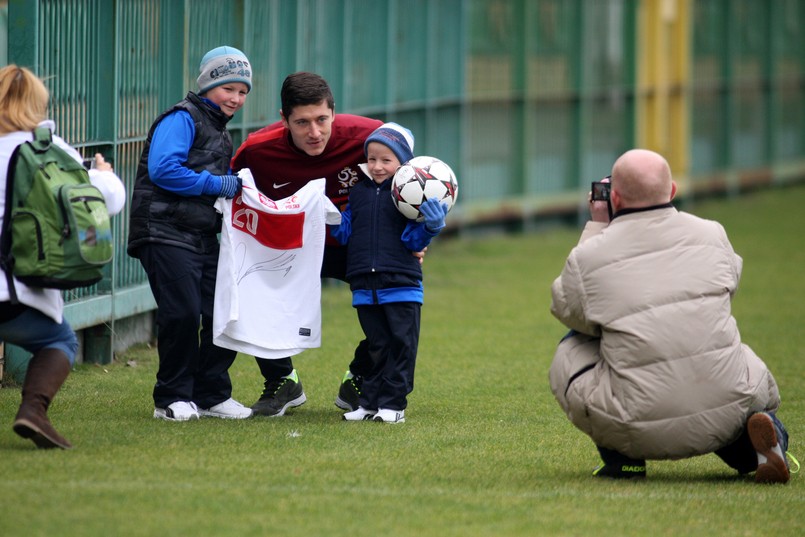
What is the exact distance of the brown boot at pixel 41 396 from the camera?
6035mm

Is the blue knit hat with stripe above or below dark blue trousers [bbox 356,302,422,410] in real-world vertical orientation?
above

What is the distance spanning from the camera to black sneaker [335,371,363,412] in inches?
305

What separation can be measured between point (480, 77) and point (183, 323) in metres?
12.4

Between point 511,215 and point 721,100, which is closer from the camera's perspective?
point 511,215

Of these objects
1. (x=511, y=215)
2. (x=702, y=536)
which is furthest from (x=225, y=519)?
(x=511, y=215)

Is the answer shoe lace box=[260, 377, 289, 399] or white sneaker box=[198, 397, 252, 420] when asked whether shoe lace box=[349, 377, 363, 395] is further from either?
white sneaker box=[198, 397, 252, 420]

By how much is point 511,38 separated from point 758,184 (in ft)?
29.9

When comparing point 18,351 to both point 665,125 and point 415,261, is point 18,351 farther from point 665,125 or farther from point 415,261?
point 665,125

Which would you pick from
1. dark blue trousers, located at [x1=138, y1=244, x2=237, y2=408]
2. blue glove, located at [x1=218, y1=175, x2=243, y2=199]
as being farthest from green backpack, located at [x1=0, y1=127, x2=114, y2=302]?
blue glove, located at [x1=218, y1=175, x2=243, y2=199]

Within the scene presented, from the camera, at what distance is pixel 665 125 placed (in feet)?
73.7

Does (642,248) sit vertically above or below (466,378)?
above

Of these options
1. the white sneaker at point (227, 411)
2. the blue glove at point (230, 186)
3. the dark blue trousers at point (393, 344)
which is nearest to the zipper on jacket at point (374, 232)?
the dark blue trousers at point (393, 344)

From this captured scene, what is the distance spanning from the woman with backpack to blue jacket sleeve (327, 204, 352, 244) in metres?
1.62

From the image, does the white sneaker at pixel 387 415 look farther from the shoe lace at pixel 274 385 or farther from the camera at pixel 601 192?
the camera at pixel 601 192
